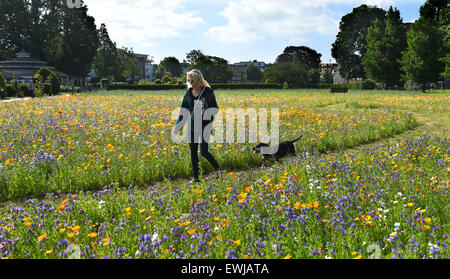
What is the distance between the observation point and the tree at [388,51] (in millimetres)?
48281

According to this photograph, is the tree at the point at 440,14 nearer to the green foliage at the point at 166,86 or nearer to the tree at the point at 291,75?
the tree at the point at 291,75

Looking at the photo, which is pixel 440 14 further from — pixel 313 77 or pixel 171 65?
pixel 171 65

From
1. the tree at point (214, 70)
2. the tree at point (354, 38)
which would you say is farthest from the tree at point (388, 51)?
the tree at point (214, 70)

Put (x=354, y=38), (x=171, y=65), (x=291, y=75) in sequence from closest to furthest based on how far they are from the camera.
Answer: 1. (x=354, y=38)
2. (x=291, y=75)
3. (x=171, y=65)

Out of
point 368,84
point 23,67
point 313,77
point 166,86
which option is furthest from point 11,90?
point 313,77

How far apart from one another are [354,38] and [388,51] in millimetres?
16309

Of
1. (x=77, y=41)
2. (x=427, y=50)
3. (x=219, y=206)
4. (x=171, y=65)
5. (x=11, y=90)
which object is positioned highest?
(x=171, y=65)

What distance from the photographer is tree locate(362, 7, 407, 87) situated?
158 ft

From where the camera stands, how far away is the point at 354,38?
63.1m

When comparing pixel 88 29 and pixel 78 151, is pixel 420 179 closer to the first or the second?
pixel 78 151

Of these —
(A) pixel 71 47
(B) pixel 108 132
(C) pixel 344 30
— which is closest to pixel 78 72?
(A) pixel 71 47

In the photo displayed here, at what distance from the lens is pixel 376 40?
163 feet

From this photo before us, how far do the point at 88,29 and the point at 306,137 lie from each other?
232ft

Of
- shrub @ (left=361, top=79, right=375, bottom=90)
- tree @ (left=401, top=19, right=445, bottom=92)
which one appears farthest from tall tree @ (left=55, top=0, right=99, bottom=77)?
tree @ (left=401, top=19, right=445, bottom=92)
